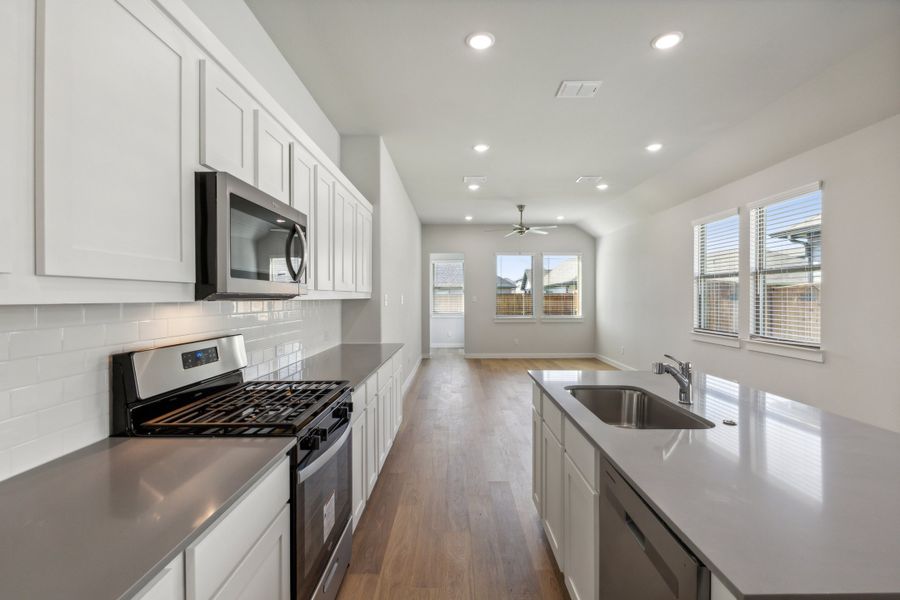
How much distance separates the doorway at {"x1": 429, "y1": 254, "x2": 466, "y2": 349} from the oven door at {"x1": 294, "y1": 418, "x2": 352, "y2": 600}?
25.0 feet

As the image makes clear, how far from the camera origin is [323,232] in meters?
2.58

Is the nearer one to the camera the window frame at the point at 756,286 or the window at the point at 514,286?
the window frame at the point at 756,286

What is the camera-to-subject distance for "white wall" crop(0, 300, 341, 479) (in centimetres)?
103

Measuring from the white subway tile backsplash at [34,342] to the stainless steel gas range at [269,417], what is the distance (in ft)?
0.64

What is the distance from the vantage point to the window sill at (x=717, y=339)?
453cm

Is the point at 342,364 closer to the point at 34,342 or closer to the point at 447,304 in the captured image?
the point at 34,342

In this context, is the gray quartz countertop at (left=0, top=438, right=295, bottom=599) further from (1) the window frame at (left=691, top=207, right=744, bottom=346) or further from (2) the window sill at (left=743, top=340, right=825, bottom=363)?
(1) the window frame at (left=691, top=207, right=744, bottom=346)

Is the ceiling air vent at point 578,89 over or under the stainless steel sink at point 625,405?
over

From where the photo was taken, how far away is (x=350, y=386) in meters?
2.02

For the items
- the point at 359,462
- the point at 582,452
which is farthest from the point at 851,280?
the point at 359,462

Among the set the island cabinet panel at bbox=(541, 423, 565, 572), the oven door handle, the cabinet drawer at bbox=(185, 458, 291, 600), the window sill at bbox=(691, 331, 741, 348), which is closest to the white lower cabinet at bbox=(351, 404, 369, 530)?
the oven door handle

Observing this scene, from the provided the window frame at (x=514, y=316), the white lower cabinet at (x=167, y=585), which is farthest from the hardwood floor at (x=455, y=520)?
the window frame at (x=514, y=316)

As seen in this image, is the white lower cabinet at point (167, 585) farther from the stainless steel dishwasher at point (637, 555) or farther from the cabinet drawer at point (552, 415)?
the cabinet drawer at point (552, 415)

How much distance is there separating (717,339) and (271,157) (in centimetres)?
509
